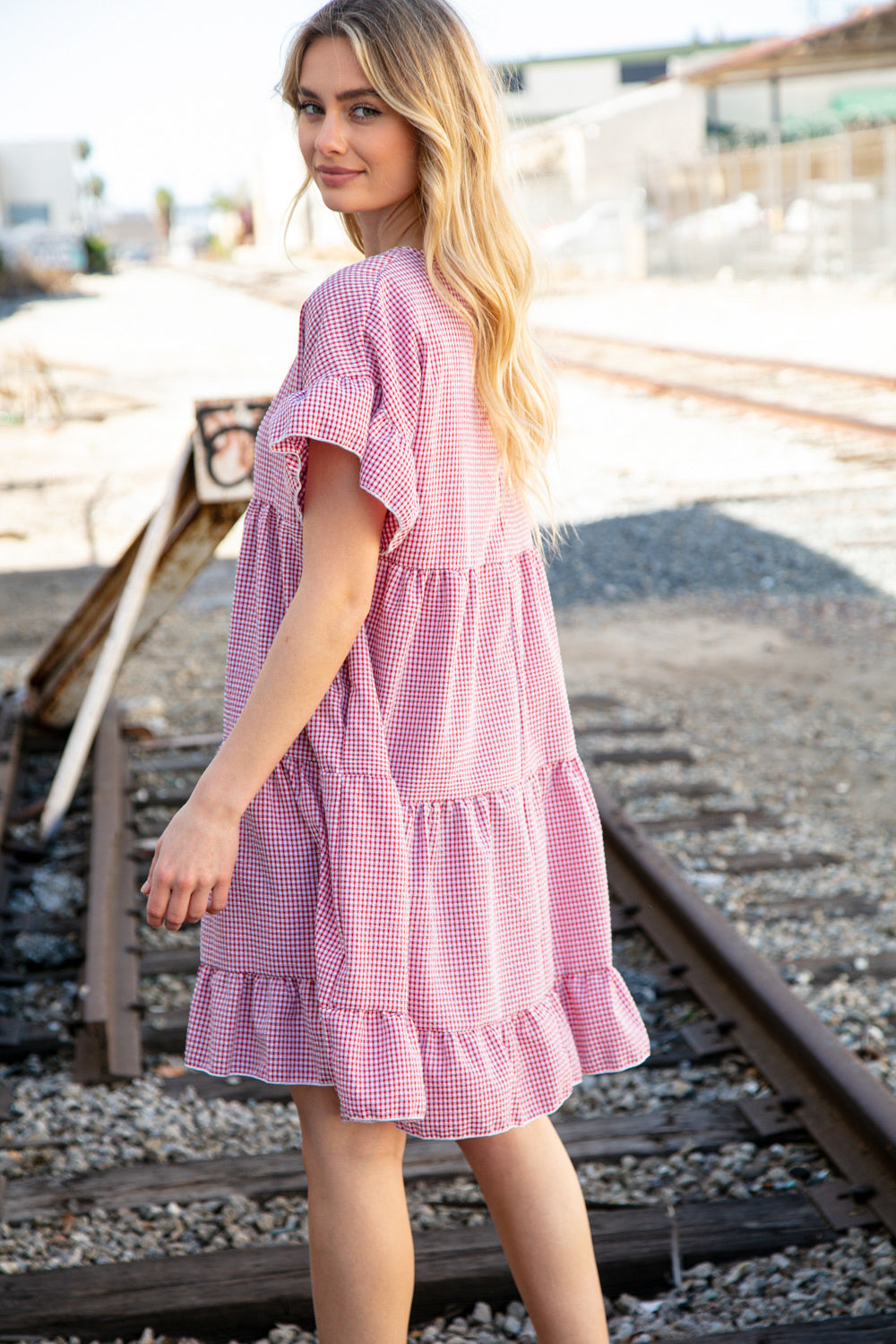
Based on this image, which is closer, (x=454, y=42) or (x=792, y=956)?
(x=454, y=42)

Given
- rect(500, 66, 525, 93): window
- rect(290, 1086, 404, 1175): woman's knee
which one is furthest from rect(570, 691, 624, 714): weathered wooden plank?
rect(290, 1086, 404, 1175): woman's knee

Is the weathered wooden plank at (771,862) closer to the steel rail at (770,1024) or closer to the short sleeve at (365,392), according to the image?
the steel rail at (770,1024)

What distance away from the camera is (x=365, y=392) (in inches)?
58.3

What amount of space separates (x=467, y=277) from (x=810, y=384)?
40.5 ft

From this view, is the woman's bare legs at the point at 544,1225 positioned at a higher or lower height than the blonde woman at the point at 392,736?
lower

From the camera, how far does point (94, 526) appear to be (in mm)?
9711

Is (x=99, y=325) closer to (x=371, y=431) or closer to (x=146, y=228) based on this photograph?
(x=371, y=431)

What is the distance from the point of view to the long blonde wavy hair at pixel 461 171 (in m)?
1.53

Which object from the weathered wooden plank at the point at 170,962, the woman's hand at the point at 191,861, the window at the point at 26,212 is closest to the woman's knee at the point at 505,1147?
the woman's hand at the point at 191,861

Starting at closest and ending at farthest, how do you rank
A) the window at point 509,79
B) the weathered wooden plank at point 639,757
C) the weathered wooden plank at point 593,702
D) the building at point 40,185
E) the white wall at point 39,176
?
1. the window at point 509,79
2. the weathered wooden plank at point 639,757
3. the weathered wooden plank at point 593,702
4. the building at point 40,185
5. the white wall at point 39,176

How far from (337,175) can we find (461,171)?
0.48ft

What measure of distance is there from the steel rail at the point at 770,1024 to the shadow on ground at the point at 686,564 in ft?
11.4

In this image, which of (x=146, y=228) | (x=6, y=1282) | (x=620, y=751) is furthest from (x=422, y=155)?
(x=146, y=228)

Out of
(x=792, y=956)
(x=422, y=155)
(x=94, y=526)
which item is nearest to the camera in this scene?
Answer: (x=422, y=155)
